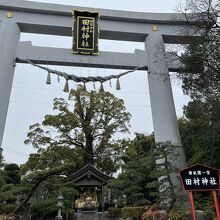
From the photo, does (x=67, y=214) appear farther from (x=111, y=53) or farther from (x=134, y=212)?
(x=111, y=53)

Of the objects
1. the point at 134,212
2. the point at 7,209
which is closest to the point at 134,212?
the point at 134,212

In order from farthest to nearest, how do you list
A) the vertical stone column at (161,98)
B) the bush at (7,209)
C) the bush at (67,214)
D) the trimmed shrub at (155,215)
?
1. the bush at (67,214)
2. the vertical stone column at (161,98)
3. the trimmed shrub at (155,215)
4. the bush at (7,209)

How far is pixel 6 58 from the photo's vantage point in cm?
1322

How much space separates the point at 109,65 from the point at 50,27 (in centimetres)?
319

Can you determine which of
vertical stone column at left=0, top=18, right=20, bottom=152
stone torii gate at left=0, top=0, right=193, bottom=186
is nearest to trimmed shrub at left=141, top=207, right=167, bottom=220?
stone torii gate at left=0, top=0, right=193, bottom=186

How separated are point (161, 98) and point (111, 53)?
3.00 m

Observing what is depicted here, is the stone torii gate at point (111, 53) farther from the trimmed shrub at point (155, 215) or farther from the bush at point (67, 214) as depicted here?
the bush at point (67, 214)

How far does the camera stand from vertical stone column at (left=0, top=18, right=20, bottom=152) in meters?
12.6

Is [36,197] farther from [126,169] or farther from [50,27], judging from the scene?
[50,27]

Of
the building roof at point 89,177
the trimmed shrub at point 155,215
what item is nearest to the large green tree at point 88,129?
the building roof at point 89,177

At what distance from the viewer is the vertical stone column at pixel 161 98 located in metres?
13.4

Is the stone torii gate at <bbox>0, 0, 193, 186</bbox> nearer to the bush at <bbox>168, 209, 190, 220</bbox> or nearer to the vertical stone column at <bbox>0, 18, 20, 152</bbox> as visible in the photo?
the vertical stone column at <bbox>0, 18, 20, 152</bbox>

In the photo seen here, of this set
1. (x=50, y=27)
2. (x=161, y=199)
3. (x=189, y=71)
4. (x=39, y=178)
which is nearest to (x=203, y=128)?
(x=189, y=71)

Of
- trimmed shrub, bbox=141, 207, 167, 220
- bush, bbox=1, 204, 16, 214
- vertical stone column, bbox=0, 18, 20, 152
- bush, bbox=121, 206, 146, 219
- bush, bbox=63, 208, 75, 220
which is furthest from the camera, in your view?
bush, bbox=63, 208, 75, 220
